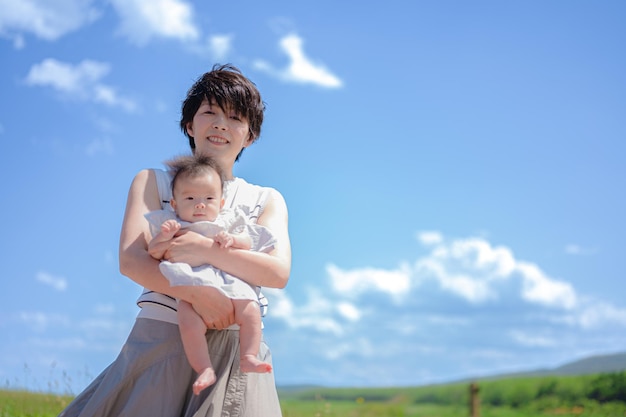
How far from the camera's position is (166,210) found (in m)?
3.19

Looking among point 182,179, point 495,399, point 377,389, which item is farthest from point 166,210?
point 495,399

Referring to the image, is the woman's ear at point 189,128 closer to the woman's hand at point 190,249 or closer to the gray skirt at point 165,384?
the woman's hand at point 190,249

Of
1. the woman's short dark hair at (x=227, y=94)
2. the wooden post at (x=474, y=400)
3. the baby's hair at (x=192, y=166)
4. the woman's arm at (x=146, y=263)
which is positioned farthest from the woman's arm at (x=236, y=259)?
the wooden post at (x=474, y=400)

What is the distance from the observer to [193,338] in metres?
2.90

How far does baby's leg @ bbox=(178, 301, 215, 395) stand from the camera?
2895 millimetres

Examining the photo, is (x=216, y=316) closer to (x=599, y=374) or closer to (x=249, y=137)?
(x=249, y=137)

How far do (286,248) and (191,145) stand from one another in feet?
3.17

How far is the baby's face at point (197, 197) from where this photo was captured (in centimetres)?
308

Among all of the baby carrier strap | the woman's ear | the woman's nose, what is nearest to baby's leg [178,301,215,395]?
the baby carrier strap

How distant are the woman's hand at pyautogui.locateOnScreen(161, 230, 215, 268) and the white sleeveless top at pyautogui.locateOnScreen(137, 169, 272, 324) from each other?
10.6 inches

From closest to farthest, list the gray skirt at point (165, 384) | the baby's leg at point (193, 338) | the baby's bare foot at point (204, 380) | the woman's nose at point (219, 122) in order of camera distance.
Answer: the baby's bare foot at point (204, 380) < the baby's leg at point (193, 338) < the gray skirt at point (165, 384) < the woman's nose at point (219, 122)

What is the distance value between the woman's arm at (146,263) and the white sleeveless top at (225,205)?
56 millimetres

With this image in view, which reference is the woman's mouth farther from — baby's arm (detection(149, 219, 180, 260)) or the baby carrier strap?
baby's arm (detection(149, 219, 180, 260))

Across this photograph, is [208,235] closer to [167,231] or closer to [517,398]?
[167,231]
